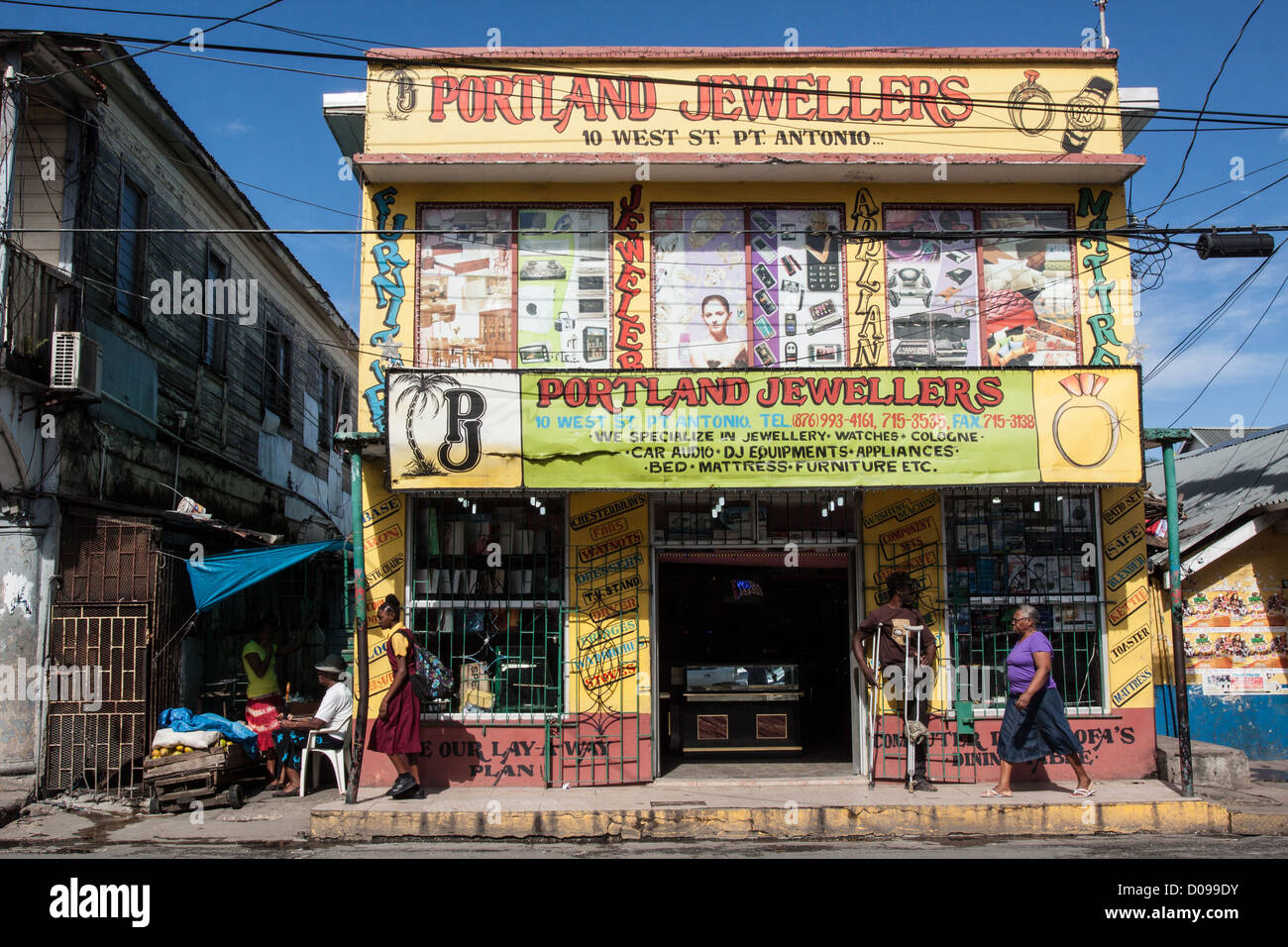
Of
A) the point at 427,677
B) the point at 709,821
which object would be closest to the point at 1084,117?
the point at 709,821

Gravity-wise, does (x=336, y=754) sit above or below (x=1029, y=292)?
below

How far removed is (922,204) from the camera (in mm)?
10836

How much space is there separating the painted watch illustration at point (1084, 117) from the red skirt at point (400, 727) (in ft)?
29.8

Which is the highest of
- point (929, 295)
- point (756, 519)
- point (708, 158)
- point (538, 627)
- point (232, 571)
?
point (708, 158)

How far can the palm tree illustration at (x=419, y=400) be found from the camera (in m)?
9.41

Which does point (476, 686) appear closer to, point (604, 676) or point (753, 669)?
point (604, 676)

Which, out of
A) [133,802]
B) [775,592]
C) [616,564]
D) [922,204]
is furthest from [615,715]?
[922,204]

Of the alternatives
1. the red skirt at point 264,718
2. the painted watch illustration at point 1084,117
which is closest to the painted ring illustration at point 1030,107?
the painted watch illustration at point 1084,117

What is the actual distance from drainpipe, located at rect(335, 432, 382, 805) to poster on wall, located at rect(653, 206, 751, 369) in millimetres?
3275

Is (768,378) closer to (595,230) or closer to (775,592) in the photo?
(595,230)

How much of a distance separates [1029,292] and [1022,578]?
311 cm

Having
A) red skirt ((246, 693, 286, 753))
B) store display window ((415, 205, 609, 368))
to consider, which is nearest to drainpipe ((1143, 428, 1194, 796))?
store display window ((415, 205, 609, 368))

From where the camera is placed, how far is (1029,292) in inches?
425

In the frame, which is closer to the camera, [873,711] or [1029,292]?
[873,711]
